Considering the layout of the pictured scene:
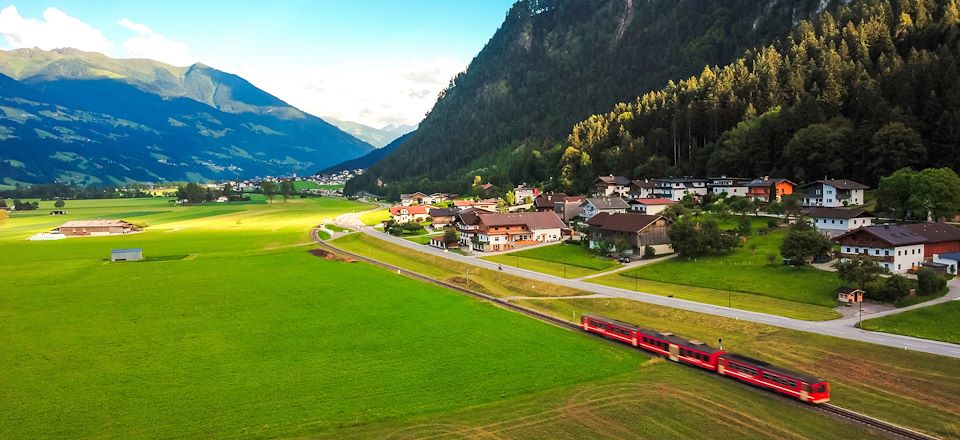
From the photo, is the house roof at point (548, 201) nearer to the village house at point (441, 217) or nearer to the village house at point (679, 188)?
the village house at point (441, 217)

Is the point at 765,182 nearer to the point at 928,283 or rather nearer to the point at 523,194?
the point at 928,283

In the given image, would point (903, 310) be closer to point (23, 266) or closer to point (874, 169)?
point (874, 169)

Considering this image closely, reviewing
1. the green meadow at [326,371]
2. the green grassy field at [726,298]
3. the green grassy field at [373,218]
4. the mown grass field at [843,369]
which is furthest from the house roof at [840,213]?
the green grassy field at [373,218]

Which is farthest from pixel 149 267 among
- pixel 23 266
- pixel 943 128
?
pixel 943 128

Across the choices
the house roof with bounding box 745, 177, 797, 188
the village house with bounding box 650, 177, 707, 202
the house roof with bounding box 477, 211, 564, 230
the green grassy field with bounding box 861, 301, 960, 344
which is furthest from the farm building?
the house roof with bounding box 745, 177, 797, 188

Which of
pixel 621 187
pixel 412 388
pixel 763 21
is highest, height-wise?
pixel 763 21

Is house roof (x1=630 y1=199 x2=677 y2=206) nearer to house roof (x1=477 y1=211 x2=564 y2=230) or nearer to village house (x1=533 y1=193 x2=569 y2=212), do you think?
house roof (x1=477 y1=211 x2=564 y2=230)

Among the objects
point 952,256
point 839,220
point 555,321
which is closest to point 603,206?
point 839,220
